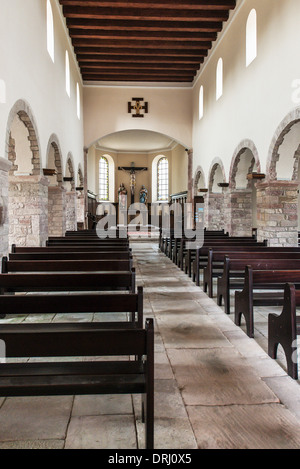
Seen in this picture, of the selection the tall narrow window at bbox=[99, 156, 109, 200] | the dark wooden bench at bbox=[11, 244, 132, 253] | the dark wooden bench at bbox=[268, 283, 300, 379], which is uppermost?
the tall narrow window at bbox=[99, 156, 109, 200]

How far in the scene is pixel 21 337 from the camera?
242 cm

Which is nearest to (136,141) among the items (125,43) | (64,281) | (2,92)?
(125,43)

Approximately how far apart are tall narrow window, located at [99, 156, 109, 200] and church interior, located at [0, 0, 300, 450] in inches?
185

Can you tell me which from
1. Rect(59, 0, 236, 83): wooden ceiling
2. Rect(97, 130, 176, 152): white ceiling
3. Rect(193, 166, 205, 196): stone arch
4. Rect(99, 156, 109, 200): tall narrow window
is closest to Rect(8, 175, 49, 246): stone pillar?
Rect(59, 0, 236, 83): wooden ceiling

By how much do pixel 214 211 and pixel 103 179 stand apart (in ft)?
45.4

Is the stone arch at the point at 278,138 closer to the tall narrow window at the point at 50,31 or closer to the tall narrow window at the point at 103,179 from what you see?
the tall narrow window at the point at 50,31

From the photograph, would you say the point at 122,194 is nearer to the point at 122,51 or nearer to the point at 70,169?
the point at 70,169

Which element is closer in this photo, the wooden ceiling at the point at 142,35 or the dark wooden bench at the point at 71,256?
the dark wooden bench at the point at 71,256

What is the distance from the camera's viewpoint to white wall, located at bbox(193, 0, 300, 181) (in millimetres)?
8367

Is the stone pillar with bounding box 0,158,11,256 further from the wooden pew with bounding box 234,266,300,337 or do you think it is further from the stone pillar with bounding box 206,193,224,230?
the stone pillar with bounding box 206,193,224,230

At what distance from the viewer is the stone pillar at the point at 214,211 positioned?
15.6 metres

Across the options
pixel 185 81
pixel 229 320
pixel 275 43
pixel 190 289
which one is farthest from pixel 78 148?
pixel 229 320

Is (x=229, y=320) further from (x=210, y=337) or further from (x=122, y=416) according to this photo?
(x=122, y=416)

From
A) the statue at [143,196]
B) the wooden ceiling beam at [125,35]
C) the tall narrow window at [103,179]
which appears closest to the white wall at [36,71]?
the wooden ceiling beam at [125,35]
